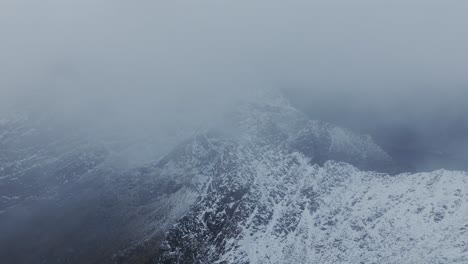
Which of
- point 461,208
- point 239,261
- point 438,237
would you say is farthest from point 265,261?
point 461,208

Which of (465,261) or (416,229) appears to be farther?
(416,229)

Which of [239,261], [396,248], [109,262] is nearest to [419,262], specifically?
[396,248]

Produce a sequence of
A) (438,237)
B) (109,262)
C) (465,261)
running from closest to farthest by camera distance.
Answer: (465,261) < (438,237) < (109,262)

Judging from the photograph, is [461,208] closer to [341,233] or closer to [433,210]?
[433,210]

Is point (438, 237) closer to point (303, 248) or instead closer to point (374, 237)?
point (374, 237)

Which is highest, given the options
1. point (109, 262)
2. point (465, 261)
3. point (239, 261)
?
point (465, 261)

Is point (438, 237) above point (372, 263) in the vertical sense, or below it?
above

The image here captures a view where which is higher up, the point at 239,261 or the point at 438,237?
the point at 438,237

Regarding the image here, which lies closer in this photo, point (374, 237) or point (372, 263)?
point (372, 263)

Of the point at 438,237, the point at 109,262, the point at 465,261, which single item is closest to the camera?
the point at 465,261
